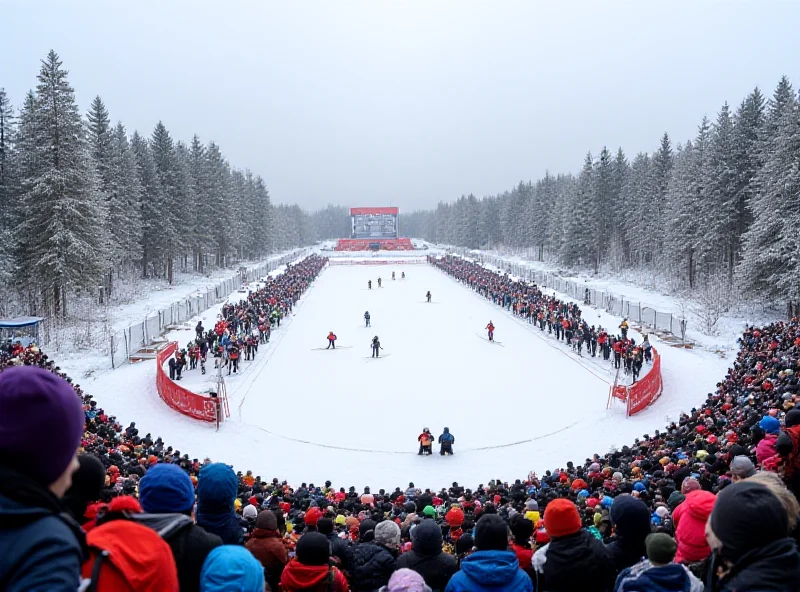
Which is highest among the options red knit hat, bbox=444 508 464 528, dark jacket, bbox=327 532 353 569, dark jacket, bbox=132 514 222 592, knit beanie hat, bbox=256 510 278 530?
dark jacket, bbox=132 514 222 592

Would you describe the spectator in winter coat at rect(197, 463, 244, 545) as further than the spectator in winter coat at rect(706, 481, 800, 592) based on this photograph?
Yes

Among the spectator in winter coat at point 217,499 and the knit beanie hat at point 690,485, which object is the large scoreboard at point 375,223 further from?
the spectator in winter coat at point 217,499

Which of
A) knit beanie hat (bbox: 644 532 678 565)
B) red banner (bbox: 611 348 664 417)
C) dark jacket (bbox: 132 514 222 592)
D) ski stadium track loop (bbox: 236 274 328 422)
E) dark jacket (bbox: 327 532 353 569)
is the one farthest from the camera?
ski stadium track loop (bbox: 236 274 328 422)

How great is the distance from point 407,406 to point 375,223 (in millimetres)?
124267

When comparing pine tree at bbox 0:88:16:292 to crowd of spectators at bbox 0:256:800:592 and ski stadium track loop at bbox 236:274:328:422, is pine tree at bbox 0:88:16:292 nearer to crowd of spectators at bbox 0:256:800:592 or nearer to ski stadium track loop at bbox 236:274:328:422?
ski stadium track loop at bbox 236:274:328:422

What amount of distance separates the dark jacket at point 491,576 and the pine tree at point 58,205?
32.1 m

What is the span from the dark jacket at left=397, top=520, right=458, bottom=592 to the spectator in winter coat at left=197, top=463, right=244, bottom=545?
1598 millimetres

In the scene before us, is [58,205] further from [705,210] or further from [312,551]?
[705,210]

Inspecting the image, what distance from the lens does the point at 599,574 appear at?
153 inches

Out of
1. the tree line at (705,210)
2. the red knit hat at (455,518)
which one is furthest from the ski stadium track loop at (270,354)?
the tree line at (705,210)

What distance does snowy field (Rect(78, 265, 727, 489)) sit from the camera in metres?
15.3

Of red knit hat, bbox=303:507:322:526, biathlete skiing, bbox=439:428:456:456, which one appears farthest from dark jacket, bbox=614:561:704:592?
biathlete skiing, bbox=439:428:456:456

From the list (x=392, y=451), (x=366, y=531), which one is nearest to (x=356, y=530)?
(x=366, y=531)

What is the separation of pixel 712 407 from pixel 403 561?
12.7m
